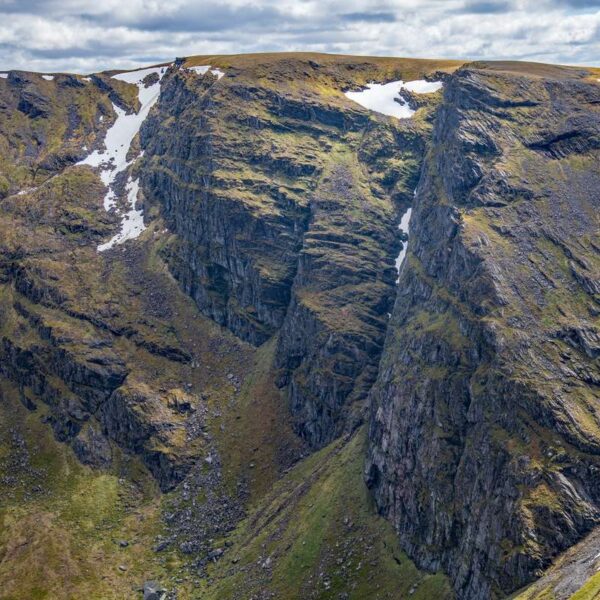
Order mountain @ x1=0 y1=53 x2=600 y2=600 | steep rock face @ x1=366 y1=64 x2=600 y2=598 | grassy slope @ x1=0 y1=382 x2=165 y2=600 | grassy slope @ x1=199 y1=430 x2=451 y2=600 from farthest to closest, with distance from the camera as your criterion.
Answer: grassy slope @ x1=0 y1=382 x2=165 y2=600
grassy slope @ x1=199 y1=430 x2=451 y2=600
mountain @ x1=0 y1=53 x2=600 y2=600
steep rock face @ x1=366 y1=64 x2=600 y2=598

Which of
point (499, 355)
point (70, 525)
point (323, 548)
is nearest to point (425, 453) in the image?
point (499, 355)

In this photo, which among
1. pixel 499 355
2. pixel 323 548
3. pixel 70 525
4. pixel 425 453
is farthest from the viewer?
pixel 70 525

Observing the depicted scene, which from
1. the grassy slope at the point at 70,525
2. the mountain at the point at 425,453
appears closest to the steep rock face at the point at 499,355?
the mountain at the point at 425,453

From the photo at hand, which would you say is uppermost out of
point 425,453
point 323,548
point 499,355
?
point 499,355

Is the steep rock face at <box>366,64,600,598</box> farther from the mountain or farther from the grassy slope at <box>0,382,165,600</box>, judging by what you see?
the grassy slope at <box>0,382,165,600</box>

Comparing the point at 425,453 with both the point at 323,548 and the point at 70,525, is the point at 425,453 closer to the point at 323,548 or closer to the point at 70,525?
the point at 323,548

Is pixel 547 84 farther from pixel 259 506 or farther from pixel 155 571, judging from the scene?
pixel 155 571

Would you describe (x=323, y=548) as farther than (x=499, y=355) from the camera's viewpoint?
Yes

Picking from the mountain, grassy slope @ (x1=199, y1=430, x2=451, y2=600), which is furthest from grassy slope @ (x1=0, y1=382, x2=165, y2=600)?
grassy slope @ (x1=199, y1=430, x2=451, y2=600)

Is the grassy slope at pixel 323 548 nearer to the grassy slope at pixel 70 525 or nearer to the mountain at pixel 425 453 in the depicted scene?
the mountain at pixel 425 453

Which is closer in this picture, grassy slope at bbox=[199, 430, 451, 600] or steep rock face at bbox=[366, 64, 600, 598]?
steep rock face at bbox=[366, 64, 600, 598]
